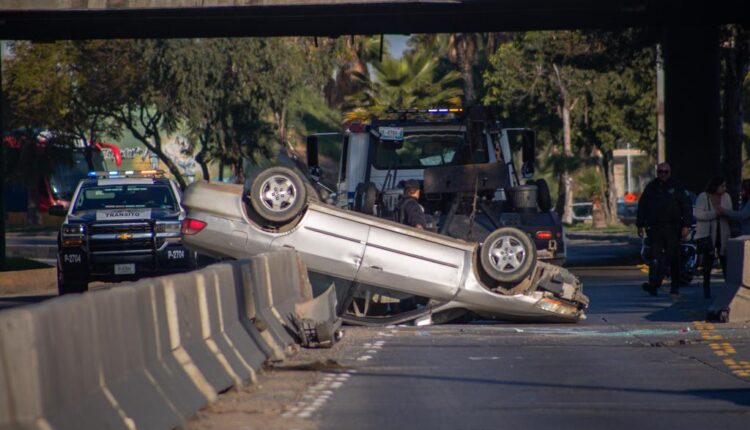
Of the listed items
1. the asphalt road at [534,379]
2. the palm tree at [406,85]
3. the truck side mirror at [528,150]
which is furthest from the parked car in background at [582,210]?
the asphalt road at [534,379]

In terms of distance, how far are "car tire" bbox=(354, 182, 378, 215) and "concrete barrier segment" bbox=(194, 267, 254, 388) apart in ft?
23.8

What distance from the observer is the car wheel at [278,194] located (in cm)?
1403

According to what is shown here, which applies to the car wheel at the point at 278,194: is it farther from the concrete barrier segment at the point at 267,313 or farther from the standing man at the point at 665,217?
the standing man at the point at 665,217

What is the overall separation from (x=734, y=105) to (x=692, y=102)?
188 inches

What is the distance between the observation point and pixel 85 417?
629 cm

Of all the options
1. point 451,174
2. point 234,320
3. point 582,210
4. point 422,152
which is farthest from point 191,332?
point 582,210

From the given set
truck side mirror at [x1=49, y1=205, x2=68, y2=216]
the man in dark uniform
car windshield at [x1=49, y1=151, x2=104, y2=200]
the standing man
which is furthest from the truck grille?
car windshield at [x1=49, y1=151, x2=104, y2=200]

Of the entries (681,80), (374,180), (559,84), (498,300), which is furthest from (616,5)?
(559,84)

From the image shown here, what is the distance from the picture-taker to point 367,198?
1728 cm

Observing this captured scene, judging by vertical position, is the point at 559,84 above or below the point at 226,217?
above

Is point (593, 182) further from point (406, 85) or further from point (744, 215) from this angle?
point (744, 215)

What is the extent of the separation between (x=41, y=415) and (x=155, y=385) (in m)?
1.91

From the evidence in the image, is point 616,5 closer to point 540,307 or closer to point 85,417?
point 540,307

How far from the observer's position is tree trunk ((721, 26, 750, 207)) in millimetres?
32719
